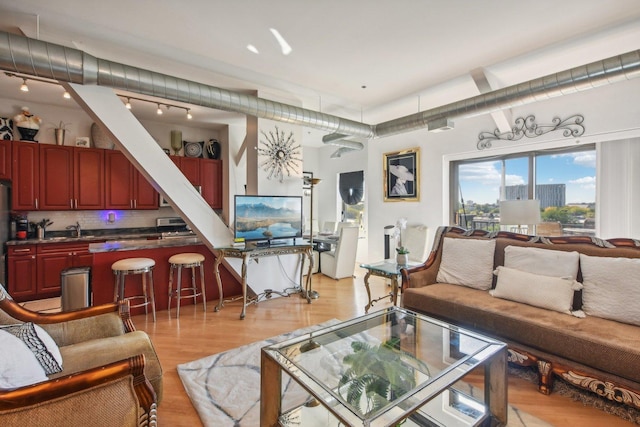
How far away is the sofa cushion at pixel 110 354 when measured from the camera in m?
1.64

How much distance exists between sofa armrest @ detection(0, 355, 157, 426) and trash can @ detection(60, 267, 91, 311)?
2.24m

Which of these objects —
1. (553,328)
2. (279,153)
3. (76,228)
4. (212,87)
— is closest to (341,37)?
(212,87)

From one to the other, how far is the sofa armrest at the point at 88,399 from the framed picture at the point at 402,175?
5018 millimetres

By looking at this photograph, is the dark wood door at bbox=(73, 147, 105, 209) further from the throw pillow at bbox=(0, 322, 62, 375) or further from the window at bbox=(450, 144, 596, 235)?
the window at bbox=(450, 144, 596, 235)

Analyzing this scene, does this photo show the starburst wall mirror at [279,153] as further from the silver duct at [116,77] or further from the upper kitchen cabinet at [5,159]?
the upper kitchen cabinet at [5,159]

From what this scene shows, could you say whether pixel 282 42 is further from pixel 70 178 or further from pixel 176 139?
pixel 70 178

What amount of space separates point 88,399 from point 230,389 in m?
1.14

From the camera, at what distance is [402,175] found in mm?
5750

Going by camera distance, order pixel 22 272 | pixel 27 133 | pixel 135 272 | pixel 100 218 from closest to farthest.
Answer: pixel 135 272 → pixel 22 272 → pixel 27 133 → pixel 100 218

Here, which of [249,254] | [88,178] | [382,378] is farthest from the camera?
[88,178]

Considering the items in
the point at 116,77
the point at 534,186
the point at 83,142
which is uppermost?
the point at 116,77

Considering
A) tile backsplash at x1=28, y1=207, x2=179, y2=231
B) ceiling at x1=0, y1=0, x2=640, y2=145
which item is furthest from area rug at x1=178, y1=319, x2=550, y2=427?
tile backsplash at x1=28, y1=207, x2=179, y2=231

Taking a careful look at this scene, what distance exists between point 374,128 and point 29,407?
15.9ft

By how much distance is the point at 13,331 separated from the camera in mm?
1503
